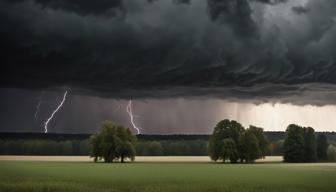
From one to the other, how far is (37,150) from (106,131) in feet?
247

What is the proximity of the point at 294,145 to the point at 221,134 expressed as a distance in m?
22.5

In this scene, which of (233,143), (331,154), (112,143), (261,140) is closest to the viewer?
(233,143)

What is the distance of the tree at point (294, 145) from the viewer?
14275cm

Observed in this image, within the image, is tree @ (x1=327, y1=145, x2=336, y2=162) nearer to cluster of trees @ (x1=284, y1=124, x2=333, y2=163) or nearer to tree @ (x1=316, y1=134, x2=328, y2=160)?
tree @ (x1=316, y1=134, x2=328, y2=160)

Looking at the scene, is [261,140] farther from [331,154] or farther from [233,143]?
[331,154]

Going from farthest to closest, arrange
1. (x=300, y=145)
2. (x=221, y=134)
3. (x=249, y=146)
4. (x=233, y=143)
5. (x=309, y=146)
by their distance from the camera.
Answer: (x=309, y=146) < (x=300, y=145) < (x=221, y=134) < (x=249, y=146) < (x=233, y=143)

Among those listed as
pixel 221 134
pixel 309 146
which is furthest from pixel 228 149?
pixel 309 146

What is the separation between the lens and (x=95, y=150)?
13088 cm

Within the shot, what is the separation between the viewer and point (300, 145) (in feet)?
469

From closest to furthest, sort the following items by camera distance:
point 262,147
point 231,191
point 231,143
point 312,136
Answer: point 231,191 → point 231,143 → point 262,147 → point 312,136

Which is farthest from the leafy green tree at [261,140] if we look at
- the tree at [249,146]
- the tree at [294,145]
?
the tree at [294,145]

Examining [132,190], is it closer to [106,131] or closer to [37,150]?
[106,131]

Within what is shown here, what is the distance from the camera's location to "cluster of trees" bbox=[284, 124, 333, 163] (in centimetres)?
14300

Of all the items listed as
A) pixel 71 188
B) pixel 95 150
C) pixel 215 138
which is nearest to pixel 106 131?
pixel 95 150
